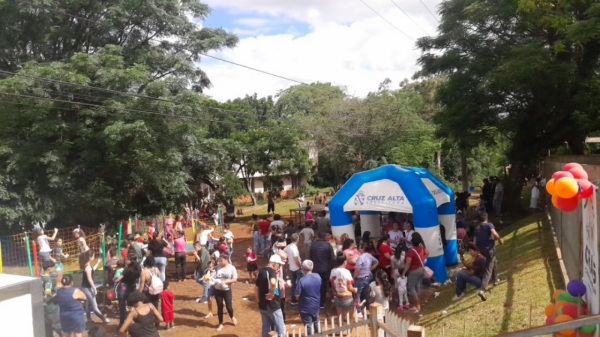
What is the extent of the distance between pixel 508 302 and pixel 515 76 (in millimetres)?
9570

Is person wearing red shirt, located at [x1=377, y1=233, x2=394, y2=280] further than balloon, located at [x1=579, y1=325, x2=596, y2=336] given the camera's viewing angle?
Yes

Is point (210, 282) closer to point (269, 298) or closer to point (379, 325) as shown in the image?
point (269, 298)

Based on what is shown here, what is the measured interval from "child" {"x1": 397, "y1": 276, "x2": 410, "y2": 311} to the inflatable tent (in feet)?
6.51

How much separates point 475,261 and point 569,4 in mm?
8703

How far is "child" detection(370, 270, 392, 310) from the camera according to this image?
9047mm

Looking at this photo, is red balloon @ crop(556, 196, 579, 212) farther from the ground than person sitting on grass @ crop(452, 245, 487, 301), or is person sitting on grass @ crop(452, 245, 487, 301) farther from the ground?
red balloon @ crop(556, 196, 579, 212)

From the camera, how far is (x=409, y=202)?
40.1 feet

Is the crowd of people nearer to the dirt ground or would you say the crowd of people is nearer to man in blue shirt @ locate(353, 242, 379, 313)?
man in blue shirt @ locate(353, 242, 379, 313)

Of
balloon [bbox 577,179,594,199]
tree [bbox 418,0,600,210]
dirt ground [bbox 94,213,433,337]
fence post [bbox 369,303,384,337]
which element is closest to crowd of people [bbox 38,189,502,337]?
dirt ground [bbox 94,213,433,337]

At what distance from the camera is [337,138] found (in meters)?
33.9

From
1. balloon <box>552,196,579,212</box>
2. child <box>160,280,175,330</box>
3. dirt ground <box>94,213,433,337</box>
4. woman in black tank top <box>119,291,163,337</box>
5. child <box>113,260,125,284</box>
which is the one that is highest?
balloon <box>552,196,579,212</box>

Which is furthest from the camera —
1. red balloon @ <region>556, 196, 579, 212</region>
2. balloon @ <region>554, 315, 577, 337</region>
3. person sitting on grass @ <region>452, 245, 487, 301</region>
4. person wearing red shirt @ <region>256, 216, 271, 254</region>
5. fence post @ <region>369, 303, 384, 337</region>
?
person wearing red shirt @ <region>256, 216, 271, 254</region>

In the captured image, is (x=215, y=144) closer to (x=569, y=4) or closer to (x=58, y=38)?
(x=58, y=38)

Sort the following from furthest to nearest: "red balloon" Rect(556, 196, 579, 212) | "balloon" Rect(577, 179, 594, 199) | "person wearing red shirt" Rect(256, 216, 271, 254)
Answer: "person wearing red shirt" Rect(256, 216, 271, 254) < "red balloon" Rect(556, 196, 579, 212) < "balloon" Rect(577, 179, 594, 199)
